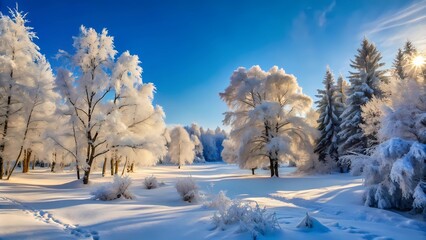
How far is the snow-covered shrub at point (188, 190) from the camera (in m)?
10.9

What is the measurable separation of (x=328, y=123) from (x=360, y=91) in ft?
16.5

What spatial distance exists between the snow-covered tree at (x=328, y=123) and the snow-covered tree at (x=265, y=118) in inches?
256

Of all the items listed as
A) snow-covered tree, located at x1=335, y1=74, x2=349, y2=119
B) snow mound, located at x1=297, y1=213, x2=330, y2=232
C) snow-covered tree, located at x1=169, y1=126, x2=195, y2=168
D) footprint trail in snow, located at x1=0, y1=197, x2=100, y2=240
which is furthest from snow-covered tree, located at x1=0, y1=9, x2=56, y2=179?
snow-covered tree, located at x1=169, y1=126, x2=195, y2=168

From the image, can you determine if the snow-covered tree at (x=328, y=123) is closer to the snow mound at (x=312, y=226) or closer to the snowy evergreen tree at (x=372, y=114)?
the snowy evergreen tree at (x=372, y=114)

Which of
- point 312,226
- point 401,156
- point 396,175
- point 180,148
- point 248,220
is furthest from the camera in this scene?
point 180,148

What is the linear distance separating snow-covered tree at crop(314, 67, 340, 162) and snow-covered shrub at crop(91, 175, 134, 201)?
21742 mm

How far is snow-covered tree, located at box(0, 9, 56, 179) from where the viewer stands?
1770cm

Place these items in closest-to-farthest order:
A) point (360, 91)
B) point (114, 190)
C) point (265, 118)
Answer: point (114, 190) → point (265, 118) → point (360, 91)

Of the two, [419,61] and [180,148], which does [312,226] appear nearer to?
[419,61]

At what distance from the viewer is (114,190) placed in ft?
35.5

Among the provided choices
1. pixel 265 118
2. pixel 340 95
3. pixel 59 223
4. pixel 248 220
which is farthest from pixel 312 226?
pixel 340 95

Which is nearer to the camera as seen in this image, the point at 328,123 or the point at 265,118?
the point at 265,118

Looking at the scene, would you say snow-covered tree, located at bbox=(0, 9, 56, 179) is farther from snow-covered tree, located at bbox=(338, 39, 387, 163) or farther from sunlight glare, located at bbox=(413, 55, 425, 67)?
snow-covered tree, located at bbox=(338, 39, 387, 163)

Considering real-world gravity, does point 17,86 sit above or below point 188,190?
above
